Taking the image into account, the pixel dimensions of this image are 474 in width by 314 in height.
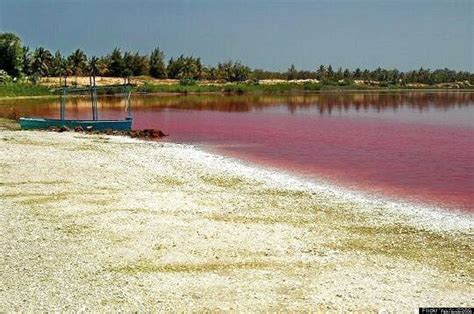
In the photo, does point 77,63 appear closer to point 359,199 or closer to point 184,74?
point 184,74

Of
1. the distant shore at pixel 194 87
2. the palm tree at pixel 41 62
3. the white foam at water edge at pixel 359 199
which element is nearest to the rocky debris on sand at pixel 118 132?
the white foam at water edge at pixel 359 199

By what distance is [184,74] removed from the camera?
5153 inches

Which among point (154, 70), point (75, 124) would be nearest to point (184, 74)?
point (154, 70)

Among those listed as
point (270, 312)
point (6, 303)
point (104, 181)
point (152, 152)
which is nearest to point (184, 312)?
point (270, 312)

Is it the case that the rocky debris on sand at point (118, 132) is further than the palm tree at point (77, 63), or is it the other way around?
the palm tree at point (77, 63)

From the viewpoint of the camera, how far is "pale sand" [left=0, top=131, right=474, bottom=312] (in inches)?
382

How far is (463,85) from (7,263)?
162112 millimetres

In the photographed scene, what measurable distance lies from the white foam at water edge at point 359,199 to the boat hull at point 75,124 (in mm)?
10956

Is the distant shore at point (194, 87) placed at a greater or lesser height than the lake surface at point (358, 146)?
greater

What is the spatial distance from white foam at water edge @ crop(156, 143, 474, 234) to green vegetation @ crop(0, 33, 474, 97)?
58.4m

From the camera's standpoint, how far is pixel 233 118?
5322cm

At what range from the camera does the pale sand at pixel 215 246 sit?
9.70 meters

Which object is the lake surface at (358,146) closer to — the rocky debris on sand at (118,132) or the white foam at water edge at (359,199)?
the white foam at water edge at (359,199)

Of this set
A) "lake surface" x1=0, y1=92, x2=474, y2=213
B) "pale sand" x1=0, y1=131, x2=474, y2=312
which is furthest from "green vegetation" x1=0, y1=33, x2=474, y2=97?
"pale sand" x1=0, y1=131, x2=474, y2=312
